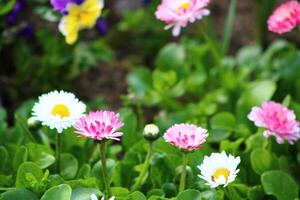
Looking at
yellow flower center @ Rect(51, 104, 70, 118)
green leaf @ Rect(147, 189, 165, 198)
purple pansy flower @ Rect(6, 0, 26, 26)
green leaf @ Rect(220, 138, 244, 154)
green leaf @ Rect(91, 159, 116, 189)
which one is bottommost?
green leaf @ Rect(147, 189, 165, 198)

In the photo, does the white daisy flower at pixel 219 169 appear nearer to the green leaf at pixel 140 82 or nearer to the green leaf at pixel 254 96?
the green leaf at pixel 254 96

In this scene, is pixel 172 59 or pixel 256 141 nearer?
pixel 256 141

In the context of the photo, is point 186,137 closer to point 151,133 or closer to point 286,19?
point 151,133

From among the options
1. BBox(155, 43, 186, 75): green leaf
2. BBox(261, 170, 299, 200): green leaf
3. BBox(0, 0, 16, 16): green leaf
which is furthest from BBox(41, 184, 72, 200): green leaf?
BBox(155, 43, 186, 75): green leaf

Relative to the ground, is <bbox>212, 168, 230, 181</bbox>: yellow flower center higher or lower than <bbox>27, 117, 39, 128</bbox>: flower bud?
lower

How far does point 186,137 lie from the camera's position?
129 cm

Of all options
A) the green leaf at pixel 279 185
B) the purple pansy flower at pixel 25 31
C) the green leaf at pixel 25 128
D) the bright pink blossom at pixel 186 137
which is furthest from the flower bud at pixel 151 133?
the purple pansy flower at pixel 25 31

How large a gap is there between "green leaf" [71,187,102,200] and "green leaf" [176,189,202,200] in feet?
0.52

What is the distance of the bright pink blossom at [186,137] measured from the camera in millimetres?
1288

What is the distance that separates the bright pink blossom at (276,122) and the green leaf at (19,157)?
0.50 metres

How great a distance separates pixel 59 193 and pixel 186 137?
10.4 inches

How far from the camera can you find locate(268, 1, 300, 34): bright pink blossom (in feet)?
5.15

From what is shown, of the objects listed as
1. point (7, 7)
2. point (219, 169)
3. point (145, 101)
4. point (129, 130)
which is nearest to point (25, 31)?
point (7, 7)

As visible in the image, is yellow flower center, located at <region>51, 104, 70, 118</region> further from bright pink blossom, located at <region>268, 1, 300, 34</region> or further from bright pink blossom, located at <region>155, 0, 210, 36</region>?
bright pink blossom, located at <region>268, 1, 300, 34</region>
